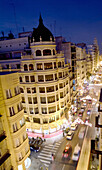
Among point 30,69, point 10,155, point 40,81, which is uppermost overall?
point 30,69

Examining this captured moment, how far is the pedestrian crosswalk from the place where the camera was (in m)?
27.4

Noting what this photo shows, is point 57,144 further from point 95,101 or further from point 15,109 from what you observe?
point 95,101

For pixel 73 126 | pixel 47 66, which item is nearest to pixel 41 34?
pixel 47 66

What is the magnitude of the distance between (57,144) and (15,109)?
19076 mm

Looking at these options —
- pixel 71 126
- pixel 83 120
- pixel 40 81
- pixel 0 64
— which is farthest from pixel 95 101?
pixel 0 64

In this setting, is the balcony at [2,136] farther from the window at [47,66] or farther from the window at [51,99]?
the window at [47,66]

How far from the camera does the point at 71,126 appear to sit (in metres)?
38.2

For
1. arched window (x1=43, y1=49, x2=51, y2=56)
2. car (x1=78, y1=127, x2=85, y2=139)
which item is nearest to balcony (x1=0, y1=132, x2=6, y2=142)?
arched window (x1=43, y1=49, x2=51, y2=56)

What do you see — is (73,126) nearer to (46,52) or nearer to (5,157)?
(46,52)

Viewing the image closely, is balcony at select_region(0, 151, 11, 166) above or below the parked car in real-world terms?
above

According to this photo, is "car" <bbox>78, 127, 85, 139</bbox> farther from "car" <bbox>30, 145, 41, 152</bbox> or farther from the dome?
the dome

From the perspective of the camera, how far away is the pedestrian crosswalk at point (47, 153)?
27381 mm

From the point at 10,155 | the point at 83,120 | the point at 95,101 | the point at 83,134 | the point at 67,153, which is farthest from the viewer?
the point at 95,101

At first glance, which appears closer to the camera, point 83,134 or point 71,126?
point 83,134
